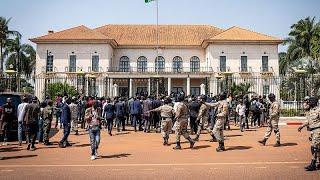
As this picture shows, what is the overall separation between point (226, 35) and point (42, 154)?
36984mm

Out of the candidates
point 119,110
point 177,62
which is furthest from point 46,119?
point 177,62

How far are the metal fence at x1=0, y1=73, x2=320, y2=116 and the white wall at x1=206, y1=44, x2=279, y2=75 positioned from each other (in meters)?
3.34

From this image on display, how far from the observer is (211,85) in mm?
43688

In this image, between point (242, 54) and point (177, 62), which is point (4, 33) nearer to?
point (177, 62)

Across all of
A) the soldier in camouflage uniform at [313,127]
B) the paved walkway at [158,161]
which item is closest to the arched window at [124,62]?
the paved walkway at [158,161]

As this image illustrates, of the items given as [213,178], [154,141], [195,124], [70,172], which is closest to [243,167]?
[213,178]

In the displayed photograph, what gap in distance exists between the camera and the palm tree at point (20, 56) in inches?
1964

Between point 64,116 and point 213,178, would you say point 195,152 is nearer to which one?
point 213,178

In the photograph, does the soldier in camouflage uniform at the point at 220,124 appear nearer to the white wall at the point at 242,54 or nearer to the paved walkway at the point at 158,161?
the paved walkway at the point at 158,161

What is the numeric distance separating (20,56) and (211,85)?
25273 mm

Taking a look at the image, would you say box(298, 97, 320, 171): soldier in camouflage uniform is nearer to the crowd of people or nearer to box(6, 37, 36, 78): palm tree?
the crowd of people

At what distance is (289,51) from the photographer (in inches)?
1887

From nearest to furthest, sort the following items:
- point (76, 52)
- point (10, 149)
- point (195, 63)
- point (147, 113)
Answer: point (10, 149) → point (147, 113) → point (76, 52) → point (195, 63)

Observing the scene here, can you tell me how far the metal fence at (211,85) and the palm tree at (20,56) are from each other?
876 cm
